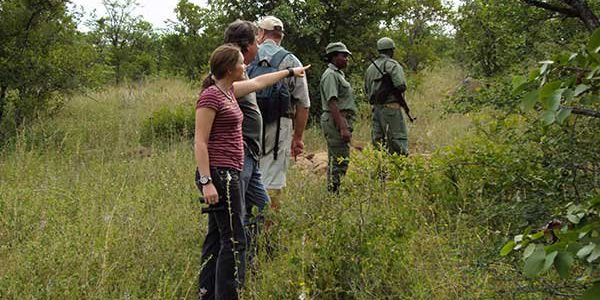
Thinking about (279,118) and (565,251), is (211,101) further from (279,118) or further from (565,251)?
(565,251)

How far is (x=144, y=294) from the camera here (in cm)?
339

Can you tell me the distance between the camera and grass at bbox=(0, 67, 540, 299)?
10.1 ft

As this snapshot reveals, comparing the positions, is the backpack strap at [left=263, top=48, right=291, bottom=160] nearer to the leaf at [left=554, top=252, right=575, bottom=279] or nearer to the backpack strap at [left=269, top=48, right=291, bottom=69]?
the backpack strap at [left=269, top=48, right=291, bottom=69]

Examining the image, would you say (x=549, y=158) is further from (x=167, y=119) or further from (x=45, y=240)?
(x=167, y=119)

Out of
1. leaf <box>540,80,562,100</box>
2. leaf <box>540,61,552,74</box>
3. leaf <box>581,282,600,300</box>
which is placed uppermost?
leaf <box>540,61,552,74</box>

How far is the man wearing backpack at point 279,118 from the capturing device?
4.07m

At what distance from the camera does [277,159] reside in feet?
13.8

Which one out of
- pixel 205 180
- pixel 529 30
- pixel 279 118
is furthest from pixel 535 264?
pixel 529 30

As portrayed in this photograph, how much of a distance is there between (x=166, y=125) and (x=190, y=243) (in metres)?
5.88

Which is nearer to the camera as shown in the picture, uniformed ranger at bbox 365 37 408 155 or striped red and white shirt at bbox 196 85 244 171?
striped red and white shirt at bbox 196 85 244 171

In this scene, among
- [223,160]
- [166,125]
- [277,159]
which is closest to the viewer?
[223,160]

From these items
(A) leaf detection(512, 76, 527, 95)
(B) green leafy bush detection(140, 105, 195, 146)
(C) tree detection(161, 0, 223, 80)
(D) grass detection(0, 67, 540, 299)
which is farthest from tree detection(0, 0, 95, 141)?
(A) leaf detection(512, 76, 527, 95)

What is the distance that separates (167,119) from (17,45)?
2663 millimetres

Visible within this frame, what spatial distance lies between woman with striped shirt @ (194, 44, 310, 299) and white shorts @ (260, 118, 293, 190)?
84cm
